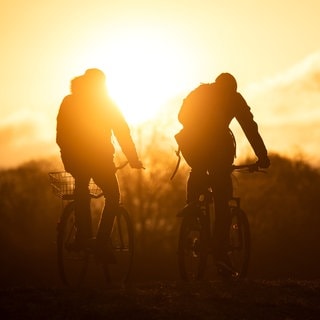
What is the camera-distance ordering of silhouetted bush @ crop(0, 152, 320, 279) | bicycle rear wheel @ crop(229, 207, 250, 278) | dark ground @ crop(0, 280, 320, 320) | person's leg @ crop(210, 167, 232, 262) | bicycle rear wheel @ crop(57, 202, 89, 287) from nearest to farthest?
dark ground @ crop(0, 280, 320, 320)
bicycle rear wheel @ crop(57, 202, 89, 287)
person's leg @ crop(210, 167, 232, 262)
bicycle rear wheel @ crop(229, 207, 250, 278)
silhouetted bush @ crop(0, 152, 320, 279)

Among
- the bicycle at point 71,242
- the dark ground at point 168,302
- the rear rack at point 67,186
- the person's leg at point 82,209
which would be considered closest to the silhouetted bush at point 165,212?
the bicycle at point 71,242

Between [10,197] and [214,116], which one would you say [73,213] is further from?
[10,197]

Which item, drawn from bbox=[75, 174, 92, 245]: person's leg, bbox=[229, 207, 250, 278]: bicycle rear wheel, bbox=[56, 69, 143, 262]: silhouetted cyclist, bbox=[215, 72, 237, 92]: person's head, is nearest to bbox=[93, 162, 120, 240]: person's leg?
bbox=[56, 69, 143, 262]: silhouetted cyclist

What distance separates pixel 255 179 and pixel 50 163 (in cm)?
1332

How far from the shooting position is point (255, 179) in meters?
61.4

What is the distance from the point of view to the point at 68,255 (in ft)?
34.7

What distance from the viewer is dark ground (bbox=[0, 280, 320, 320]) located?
788cm

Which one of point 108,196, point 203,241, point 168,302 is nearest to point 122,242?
point 108,196

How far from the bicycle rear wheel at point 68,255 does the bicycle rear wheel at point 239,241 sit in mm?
1743

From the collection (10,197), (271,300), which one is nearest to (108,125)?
(271,300)

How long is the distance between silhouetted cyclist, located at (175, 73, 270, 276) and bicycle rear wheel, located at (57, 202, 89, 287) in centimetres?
130

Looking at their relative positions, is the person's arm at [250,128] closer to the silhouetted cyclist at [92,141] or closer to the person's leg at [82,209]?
the silhouetted cyclist at [92,141]

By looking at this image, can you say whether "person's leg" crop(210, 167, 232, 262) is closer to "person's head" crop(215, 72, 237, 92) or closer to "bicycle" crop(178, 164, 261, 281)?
"bicycle" crop(178, 164, 261, 281)

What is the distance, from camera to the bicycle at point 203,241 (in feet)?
35.1
